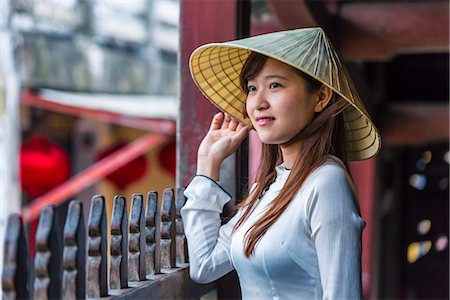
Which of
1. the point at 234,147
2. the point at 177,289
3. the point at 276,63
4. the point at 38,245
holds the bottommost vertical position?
the point at 177,289

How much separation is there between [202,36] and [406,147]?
5.89 m

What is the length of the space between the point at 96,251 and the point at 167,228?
44cm

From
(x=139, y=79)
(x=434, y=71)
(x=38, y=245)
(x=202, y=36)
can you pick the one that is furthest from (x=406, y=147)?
(x=38, y=245)

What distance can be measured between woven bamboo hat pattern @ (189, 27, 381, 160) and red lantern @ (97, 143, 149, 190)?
507 cm

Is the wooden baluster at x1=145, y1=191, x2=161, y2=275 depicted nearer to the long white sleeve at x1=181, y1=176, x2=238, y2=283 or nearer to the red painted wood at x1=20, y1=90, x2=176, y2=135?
the long white sleeve at x1=181, y1=176, x2=238, y2=283

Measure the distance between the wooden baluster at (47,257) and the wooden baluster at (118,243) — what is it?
24 cm

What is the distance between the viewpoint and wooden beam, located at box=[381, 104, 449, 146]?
20.6 feet

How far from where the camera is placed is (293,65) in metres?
1.77

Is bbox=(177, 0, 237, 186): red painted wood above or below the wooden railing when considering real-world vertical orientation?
above

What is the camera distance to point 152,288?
1821 millimetres

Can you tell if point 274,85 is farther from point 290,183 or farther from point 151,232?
point 151,232

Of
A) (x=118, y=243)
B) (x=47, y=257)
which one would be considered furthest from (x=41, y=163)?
(x=47, y=257)

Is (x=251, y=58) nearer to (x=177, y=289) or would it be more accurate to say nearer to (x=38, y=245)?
(x=177, y=289)

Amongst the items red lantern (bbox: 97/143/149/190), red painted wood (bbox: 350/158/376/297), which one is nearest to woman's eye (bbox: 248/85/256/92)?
red painted wood (bbox: 350/158/376/297)
